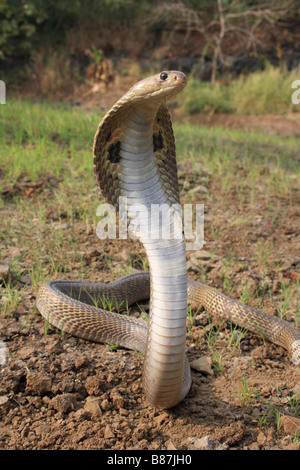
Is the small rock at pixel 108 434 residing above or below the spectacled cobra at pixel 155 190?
below

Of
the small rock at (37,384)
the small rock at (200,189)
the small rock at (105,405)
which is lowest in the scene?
the small rock at (105,405)

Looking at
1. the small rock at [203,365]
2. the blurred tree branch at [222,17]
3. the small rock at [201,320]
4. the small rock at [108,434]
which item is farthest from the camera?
the blurred tree branch at [222,17]

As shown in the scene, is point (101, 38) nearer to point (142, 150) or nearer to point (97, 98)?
point (97, 98)

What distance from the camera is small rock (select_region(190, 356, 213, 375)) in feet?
9.70

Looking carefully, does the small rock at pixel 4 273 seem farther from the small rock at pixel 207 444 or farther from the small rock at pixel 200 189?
the small rock at pixel 200 189

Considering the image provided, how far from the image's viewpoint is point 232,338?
3.23 m

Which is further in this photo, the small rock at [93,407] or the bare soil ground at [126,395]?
the small rock at [93,407]

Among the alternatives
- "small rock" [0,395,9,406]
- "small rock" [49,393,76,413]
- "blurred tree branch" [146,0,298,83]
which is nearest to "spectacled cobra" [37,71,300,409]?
"small rock" [49,393,76,413]

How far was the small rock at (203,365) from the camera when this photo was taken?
9.70 feet

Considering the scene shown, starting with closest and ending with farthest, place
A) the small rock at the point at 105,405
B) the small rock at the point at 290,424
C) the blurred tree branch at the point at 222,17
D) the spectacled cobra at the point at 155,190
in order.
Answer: the spectacled cobra at the point at 155,190 < the small rock at the point at 290,424 < the small rock at the point at 105,405 < the blurred tree branch at the point at 222,17

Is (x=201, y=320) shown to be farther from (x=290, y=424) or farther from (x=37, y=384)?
(x=37, y=384)

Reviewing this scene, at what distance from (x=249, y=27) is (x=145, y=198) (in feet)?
62.4

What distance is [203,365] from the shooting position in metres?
3.00

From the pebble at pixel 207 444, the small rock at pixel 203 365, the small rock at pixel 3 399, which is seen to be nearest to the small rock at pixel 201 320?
the small rock at pixel 203 365
